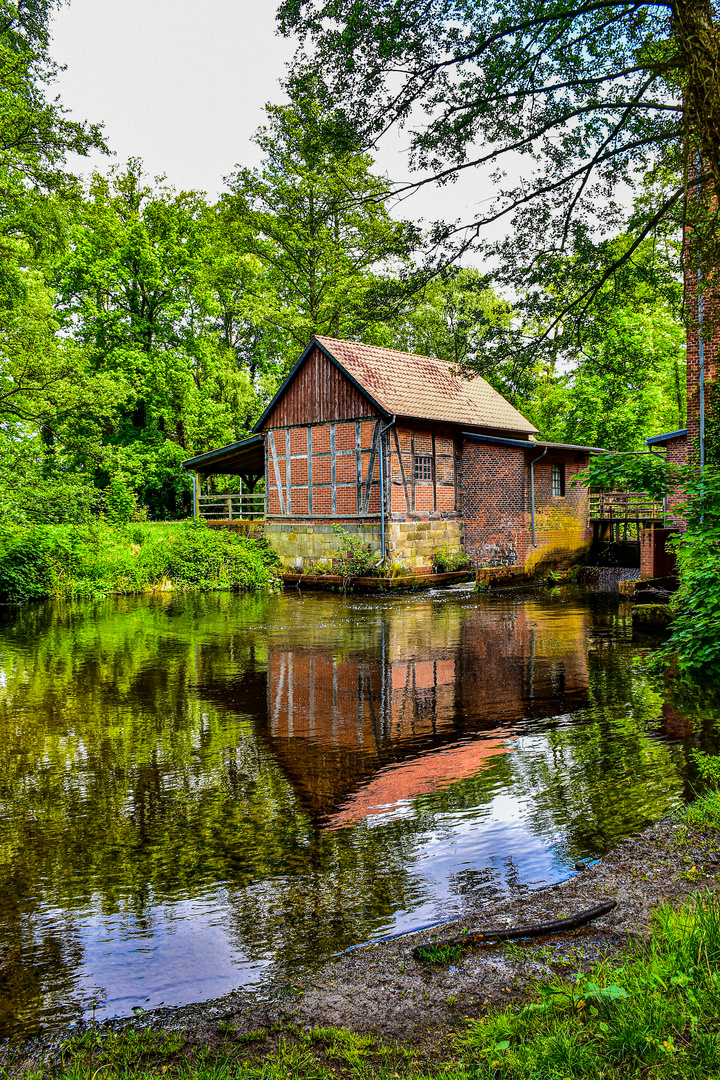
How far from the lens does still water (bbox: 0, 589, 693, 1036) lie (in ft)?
12.4

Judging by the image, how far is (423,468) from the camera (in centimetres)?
2056

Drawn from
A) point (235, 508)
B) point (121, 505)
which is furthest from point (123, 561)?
point (235, 508)

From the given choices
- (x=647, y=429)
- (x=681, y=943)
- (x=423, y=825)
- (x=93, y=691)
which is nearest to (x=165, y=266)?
(x=647, y=429)

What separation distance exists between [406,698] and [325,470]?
12775mm

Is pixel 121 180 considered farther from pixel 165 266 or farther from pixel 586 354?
pixel 586 354

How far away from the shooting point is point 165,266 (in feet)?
95.0

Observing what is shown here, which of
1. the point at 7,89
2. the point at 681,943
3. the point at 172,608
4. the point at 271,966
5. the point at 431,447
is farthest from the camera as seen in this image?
the point at 431,447

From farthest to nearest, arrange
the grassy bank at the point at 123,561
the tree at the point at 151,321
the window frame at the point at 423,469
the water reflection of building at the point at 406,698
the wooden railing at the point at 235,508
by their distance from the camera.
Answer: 1. the tree at the point at 151,321
2. the wooden railing at the point at 235,508
3. the window frame at the point at 423,469
4. the grassy bank at the point at 123,561
5. the water reflection of building at the point at 406,698

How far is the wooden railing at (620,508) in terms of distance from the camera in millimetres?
24000

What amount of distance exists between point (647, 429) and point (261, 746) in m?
26.1

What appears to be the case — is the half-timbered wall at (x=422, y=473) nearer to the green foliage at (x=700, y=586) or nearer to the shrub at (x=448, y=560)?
the shrub at (x=448, y=560)

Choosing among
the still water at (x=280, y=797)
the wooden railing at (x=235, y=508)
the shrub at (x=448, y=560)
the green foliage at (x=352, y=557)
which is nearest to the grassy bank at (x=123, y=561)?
the wooden railing at (x=235, y=508)

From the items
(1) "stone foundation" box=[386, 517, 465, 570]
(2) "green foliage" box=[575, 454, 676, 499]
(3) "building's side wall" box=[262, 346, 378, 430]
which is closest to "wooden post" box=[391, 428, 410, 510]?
(1) "stone foundation" box=[386, 517, 465, 570]

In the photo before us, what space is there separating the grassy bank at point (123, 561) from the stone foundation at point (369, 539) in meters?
0.69
